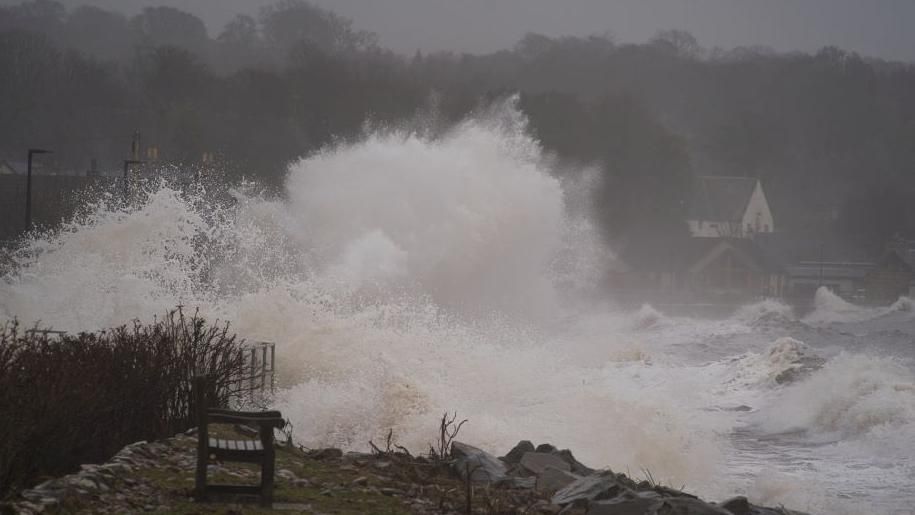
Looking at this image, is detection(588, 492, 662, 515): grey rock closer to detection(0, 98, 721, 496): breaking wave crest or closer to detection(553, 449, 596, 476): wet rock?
detection(553, 449, 596, 476): wet rock

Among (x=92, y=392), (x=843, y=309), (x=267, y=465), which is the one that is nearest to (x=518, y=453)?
(x=92, y=392)

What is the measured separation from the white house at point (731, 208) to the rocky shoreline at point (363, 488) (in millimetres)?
93824

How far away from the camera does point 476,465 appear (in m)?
13.9

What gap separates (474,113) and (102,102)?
2277 cm

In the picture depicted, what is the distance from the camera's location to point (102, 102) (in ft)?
268

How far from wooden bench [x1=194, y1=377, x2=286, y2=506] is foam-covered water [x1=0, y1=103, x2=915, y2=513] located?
7.76 m

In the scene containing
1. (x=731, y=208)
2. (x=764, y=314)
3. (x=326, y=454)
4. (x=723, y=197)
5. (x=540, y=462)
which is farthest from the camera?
(x=723, y=197)

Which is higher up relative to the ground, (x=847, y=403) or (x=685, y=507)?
(x=847, y=403)

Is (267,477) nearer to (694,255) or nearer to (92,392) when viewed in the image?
(92,392)

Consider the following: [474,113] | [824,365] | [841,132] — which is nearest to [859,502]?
[824,365]

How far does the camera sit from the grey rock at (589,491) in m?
12.6

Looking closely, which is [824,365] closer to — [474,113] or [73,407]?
[73,407]

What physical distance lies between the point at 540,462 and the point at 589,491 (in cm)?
268

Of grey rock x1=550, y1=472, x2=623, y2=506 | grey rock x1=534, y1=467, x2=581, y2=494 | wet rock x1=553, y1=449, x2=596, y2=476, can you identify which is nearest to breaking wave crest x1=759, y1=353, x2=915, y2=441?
wet rock x1=553, y1=449, x2=596, y2=476
